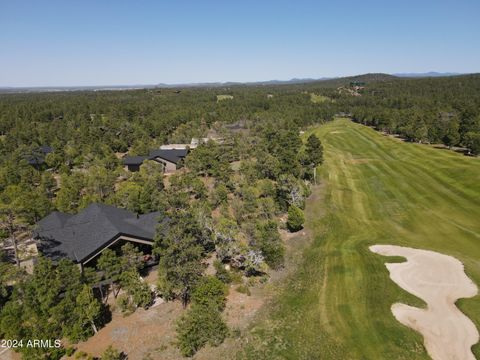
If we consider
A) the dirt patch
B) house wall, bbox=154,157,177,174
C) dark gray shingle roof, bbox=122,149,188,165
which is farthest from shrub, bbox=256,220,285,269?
house wall, bbox=154,157,177,174

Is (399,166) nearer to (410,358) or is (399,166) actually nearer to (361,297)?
(361,297)

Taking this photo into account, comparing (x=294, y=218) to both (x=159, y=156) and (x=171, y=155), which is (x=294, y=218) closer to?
(x=159, y=156)

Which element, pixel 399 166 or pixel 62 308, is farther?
pixel 399 166

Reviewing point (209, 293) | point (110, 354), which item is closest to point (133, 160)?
point (209, 293)

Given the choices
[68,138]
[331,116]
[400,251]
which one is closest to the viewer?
[400,251]

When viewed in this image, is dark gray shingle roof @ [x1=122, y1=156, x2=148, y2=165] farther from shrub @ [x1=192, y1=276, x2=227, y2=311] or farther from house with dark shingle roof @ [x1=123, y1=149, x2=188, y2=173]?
shrub @ [x1=192, y1=276, x2=227, y2=311]

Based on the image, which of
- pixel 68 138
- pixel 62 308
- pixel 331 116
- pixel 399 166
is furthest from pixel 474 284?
pixel 331 116
